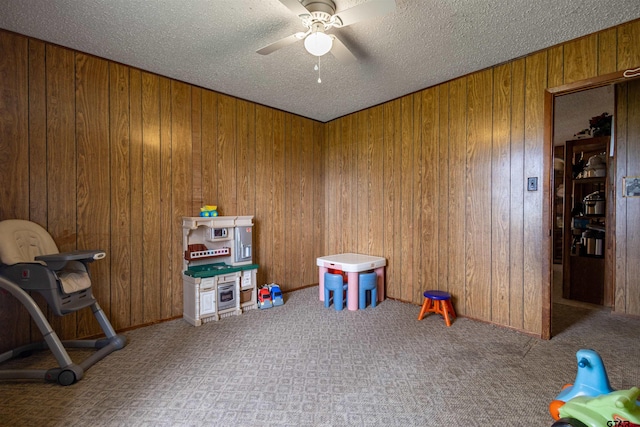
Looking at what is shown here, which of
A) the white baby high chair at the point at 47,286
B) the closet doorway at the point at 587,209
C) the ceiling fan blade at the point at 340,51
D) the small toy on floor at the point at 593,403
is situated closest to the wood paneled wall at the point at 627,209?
the closet doorway at the point at 587,209

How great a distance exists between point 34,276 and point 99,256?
1.22 ft

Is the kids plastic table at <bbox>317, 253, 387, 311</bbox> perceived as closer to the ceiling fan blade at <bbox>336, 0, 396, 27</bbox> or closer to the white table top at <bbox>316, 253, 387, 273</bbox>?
the white table top at <bbox>316, 253, 387, 273</bbox>

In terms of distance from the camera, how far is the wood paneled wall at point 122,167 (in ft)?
7.72

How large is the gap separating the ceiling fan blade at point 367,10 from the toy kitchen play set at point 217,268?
2256 mm

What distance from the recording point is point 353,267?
3344mm

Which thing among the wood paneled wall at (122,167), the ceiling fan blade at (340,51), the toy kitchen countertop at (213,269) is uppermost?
the ceiling fan blade at (340,51)

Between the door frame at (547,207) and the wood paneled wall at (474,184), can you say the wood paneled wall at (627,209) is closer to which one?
the wood paneled wall at (474,184)

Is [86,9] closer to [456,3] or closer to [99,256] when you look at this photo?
[99,256]

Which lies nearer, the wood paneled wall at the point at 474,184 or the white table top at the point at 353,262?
the wood paneled wall at the point at 474,184

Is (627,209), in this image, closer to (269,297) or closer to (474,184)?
(474,184)

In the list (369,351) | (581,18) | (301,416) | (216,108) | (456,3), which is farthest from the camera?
(216,108)

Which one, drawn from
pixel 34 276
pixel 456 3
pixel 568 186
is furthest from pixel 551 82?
pixel 34 276

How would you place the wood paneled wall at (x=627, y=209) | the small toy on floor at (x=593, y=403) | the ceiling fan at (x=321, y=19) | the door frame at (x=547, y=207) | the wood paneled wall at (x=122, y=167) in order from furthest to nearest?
the wood paneled wall at (x=627, y=209) → the door frame at (x=547, y=207) → the wood paneled wall at (x=122, y=167) → the ceiling fan at (x=321, y=19) → the small toy on floor at (x=593, y=403)

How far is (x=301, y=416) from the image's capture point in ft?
5.38
